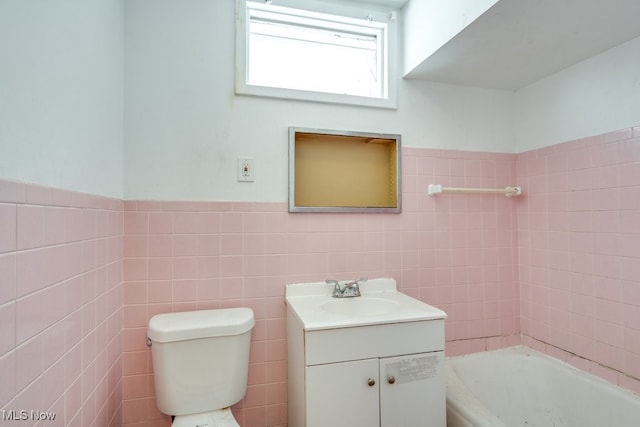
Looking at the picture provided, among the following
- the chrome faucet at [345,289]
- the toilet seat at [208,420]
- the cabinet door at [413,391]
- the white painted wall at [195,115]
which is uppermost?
the white painted wall at [195,115]

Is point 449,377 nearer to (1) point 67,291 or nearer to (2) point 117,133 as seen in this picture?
(1) point 67,291

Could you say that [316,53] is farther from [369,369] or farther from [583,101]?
[369,369]

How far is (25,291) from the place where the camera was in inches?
27.5

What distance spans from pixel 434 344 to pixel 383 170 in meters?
0.95

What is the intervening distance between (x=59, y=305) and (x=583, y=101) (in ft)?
7.85

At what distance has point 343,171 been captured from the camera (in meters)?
1.70

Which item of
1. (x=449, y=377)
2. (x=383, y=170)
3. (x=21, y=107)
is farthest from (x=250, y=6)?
(x=449, y=377)

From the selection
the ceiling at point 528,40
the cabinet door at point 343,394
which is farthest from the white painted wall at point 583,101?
the cabinet door at point 343,394

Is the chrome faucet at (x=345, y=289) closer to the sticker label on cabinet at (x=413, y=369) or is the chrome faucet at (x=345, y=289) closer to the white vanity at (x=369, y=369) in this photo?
the white vanity at (x=369, y=369)

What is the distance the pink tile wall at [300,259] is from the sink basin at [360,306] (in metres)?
0.15

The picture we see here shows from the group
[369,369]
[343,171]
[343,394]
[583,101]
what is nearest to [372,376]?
[369,369]

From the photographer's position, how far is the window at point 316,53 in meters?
1.55

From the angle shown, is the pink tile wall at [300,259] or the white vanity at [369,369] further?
the pink tile wall at [300,259]

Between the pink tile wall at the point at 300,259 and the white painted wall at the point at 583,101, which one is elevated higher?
the white painted wall at the point at 583,101
